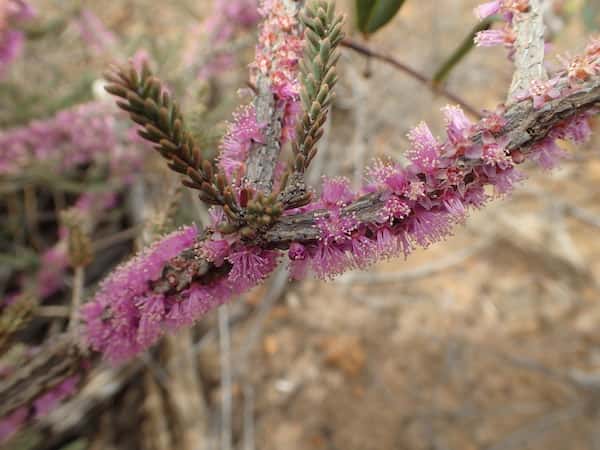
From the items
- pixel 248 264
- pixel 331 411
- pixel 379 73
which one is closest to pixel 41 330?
pixel 331 411

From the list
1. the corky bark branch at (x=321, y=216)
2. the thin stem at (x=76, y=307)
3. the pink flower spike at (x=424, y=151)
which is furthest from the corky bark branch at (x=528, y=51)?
the thin stem at (x=76, y=307)

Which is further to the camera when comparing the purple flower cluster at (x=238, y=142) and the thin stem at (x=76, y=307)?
the thin stem at (x=76, y=307)

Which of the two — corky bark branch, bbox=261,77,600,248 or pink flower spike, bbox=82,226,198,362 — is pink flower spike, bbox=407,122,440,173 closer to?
corky bark branch, bbox=261,77,600,248

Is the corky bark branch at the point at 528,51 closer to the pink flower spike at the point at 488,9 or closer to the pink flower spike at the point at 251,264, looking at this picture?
the pink flower spike at the point at 488,9

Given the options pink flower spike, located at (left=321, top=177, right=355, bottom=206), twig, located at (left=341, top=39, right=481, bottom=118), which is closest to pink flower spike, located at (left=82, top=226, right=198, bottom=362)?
pink flower spike, located at (left=321, top=177, right=355, bottom=206)

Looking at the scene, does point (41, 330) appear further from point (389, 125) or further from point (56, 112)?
point (389, 125)

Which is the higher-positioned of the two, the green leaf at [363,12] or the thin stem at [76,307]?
the green leaf at [363,12]
